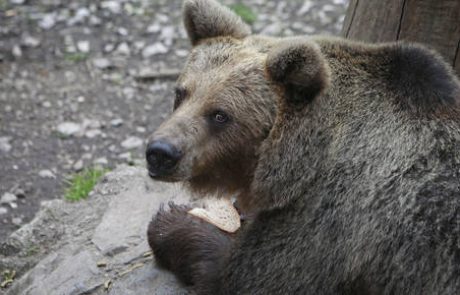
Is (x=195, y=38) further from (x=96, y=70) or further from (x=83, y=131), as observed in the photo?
(x=96, y=70)

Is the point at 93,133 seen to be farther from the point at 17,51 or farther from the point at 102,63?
the point at 17,51

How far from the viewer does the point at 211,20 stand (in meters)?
4.85

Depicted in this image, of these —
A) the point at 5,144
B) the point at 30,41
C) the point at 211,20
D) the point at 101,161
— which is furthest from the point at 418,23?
the point at 30,41

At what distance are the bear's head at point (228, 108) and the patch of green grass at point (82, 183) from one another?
2.76 m

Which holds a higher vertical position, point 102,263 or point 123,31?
point 102,263

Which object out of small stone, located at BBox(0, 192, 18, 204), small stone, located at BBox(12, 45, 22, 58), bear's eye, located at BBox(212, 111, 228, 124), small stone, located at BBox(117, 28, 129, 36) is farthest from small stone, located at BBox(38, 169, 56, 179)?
bear's eye, located at BBox(212, 111, 228, 124)

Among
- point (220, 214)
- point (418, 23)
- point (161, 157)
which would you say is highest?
point (418, 23)

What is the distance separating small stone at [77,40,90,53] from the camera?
10398 millimetres

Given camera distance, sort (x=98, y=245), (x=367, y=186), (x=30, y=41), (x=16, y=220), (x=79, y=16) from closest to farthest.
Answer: (x=367, y=186)
(x=98, y=245)
(x=16, y=220)
(x=30, y=41)
(x=79, y=16)

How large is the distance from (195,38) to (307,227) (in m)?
1.60

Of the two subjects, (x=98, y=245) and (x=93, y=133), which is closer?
(x=98, y=245)

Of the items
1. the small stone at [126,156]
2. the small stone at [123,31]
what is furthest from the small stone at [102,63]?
the small stone at [126,156]

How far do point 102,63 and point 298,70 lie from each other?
249 inches

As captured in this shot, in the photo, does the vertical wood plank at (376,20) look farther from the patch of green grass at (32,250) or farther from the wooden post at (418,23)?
the patch of green grass at (32,250)
